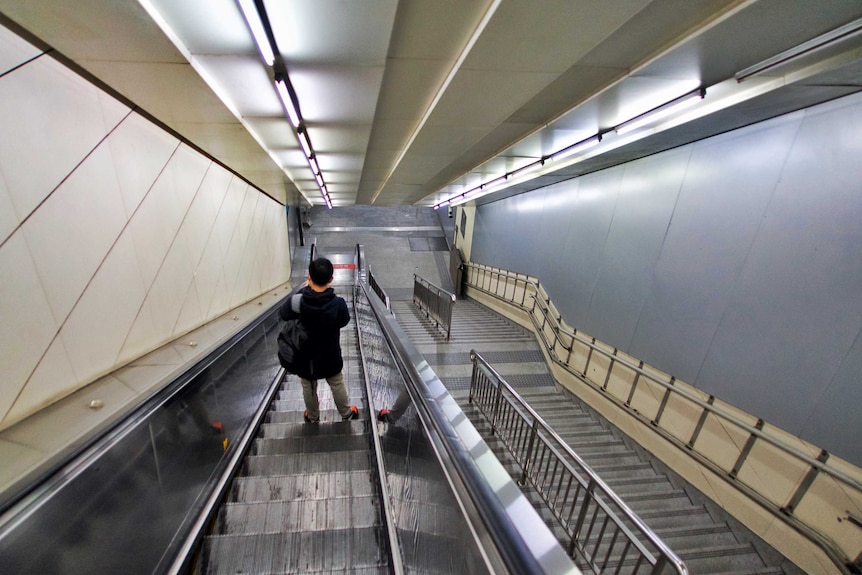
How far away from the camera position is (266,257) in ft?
21.9

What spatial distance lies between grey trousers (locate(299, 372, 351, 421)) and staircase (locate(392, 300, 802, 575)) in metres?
1.97

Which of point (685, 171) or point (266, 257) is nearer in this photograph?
point (685, 171)

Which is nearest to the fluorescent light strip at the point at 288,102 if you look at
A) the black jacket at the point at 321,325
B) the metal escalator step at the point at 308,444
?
the black jacket at the point at 321,325

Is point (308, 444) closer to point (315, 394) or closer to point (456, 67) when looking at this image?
point (315, 394)

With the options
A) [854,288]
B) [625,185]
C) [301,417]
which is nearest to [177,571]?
[301,417]

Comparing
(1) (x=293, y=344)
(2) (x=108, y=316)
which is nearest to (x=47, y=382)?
(2) (x=108, y=316)

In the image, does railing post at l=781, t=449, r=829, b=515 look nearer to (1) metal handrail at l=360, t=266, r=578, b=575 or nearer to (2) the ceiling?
(2) the ceiling

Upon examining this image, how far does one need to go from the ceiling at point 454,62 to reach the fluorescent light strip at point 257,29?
58 millimetres

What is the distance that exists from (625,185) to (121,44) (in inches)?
211

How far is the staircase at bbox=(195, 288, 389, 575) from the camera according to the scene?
5.16 feet

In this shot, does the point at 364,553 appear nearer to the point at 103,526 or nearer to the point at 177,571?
the point at 177,571

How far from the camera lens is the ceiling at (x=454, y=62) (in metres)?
1.61

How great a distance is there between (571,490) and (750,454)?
1584 millimetres

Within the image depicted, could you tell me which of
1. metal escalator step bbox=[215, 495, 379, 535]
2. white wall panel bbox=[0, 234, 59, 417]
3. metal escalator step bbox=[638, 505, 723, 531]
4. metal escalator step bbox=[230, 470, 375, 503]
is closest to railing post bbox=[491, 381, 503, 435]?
metal escalator step bbox=[638, 505, 723, 531]
